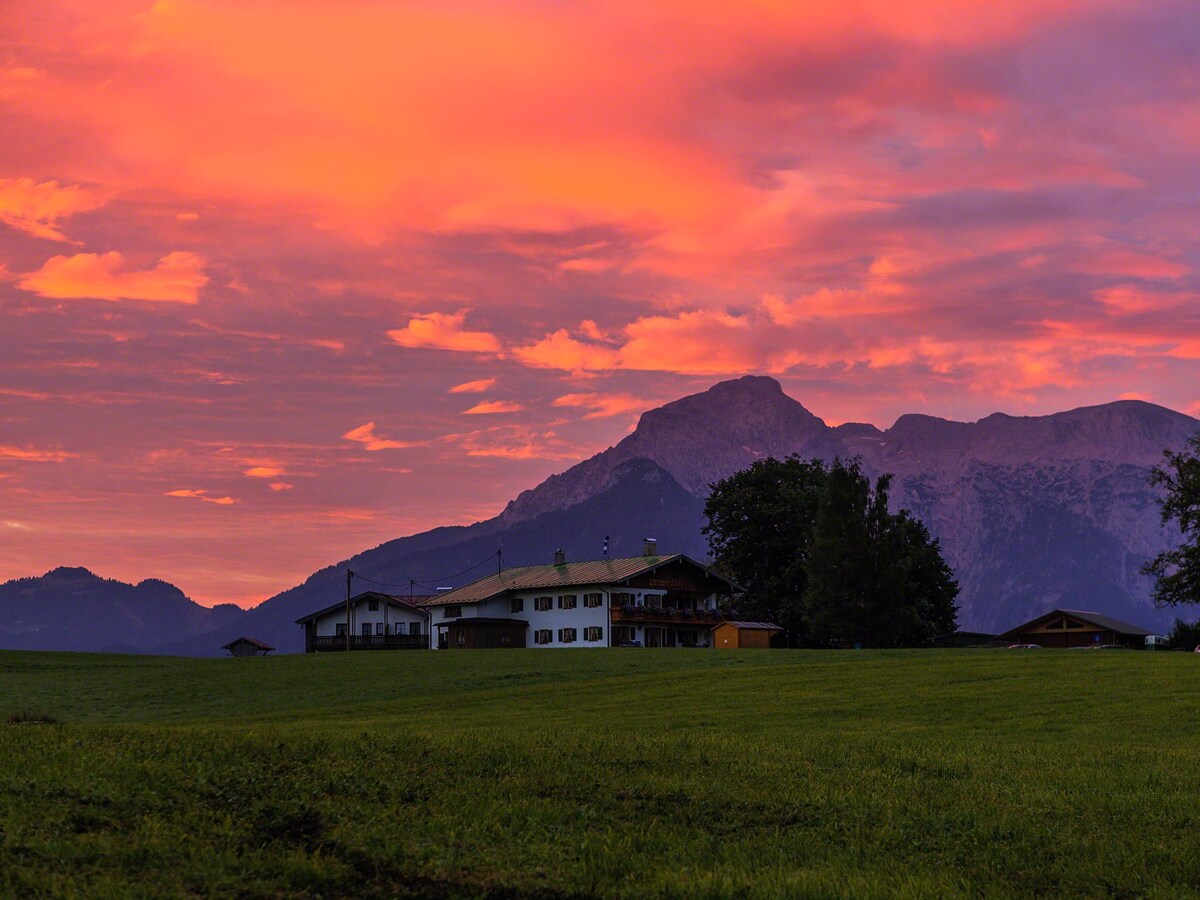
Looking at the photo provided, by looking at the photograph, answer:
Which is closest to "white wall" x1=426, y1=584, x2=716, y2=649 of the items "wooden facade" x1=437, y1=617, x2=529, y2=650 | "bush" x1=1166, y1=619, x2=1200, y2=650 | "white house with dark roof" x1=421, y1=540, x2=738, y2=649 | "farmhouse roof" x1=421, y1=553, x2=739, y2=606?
"white house with dark roof" x1=421, y1=540, x2=738, y2=649

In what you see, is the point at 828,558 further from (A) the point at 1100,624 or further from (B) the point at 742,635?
(A) the point at 1100,624

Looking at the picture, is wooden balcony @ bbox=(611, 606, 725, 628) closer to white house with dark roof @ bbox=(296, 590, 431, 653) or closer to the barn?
white house with dark roof @ bbox=(296, 590, 431, 653)

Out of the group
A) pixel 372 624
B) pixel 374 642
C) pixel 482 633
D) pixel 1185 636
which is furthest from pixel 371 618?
pixel 1185 636

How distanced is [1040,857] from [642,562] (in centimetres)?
11326

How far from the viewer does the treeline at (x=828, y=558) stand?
4247 inches

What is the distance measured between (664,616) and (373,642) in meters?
37.0

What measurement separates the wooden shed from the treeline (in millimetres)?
5124

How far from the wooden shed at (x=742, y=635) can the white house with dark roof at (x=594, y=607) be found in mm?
18402

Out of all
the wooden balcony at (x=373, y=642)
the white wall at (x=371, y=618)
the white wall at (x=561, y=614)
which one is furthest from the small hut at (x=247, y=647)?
the white wall at (x=561, y=614)

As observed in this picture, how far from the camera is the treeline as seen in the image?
354 ft

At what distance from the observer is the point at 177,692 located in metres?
64.4

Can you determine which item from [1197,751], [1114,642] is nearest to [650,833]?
[1197,751]

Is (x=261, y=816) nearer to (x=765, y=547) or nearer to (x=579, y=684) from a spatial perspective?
(x=579, y=684)

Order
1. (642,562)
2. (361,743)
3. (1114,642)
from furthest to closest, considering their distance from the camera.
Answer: (1114,642)
(642,562)
(361,743)
